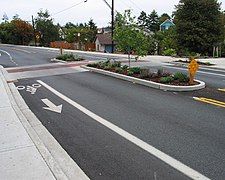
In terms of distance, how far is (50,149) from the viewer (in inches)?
240

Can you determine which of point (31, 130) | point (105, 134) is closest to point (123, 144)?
point (105, 134)

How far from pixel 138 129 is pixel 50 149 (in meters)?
2.10

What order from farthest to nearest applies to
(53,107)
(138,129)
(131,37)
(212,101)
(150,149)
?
1. (131,37)
2. (212,101)
3. (53,107)
4. (138,129)
5. (150,149)

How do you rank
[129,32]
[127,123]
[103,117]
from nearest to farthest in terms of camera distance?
[127,123], [103,117], [129,32]

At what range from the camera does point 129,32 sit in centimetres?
1619

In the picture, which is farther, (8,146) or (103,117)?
(103,117)

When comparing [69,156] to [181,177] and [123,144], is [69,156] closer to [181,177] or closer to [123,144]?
[123,144]

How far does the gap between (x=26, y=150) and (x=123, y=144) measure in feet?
5.87

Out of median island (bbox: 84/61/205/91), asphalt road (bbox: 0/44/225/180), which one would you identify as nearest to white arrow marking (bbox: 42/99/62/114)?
asphalt road (bbox: 0/44/225/180)

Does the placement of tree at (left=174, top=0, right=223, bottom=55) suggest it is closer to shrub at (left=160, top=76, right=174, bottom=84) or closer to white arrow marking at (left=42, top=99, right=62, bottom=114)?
shrub at (left=160, top=76, right=174, bottom=84)

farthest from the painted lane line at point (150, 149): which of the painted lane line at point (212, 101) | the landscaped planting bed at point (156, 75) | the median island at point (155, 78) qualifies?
the landscaped planting bed at point (156, 75)

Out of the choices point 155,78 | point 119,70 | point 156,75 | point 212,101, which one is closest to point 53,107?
point 212,101

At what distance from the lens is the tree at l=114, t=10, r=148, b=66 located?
1614 cm

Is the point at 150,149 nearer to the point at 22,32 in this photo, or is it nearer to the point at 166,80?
the point at 166,80
